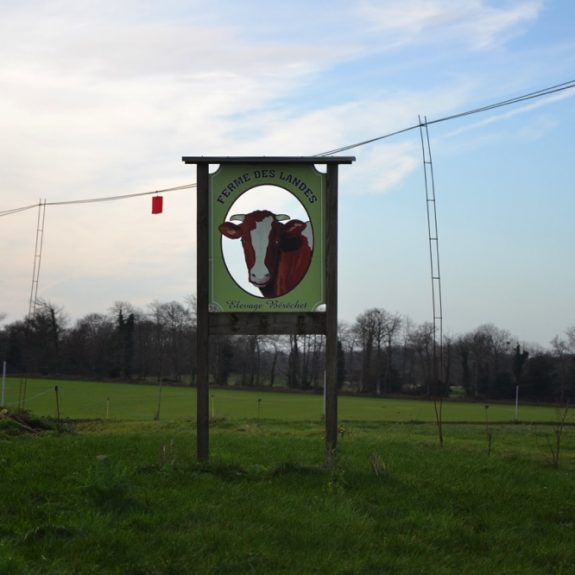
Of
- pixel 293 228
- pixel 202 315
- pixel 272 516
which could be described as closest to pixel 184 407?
pixel 202 315

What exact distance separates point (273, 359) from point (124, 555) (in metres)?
101

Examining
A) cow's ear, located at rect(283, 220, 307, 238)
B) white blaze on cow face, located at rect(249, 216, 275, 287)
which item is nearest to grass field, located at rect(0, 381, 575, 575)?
white blaze on cow face, located at rect(249, 216, 275, 287)

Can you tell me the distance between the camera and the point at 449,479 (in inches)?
391

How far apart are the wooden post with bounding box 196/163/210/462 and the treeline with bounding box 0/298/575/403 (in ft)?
242

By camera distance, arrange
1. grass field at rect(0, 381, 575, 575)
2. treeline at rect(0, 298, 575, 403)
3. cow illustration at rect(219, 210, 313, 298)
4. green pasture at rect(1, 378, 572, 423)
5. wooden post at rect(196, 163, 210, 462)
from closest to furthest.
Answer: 1. grass field at rect(0, 381, 575, 575)
2. wooden post at rect(196, 163, 210, 462)
3. cow illustration at rect(219, 210, 313, 298)
4. green pasture at rect(1, 378, 572, 423)
5. treeline at rect(0, 298, 575, 403)

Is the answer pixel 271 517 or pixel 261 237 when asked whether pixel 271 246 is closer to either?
pixel 261 237

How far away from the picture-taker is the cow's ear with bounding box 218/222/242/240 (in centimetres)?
1079

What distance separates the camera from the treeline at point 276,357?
9175 centimetres

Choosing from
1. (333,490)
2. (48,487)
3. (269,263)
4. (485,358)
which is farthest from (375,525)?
(485,358)

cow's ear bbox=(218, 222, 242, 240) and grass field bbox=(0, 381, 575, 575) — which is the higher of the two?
cow's ear bbox=(218, 222, 242, 240)

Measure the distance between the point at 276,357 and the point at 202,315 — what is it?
94.7 meters

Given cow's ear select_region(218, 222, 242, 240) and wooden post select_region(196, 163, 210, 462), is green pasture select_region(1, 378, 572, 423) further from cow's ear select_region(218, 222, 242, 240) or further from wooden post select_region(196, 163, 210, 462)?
cow's ear select_region(218, 222, 242, 240)

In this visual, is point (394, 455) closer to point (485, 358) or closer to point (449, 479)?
point (449, 479)

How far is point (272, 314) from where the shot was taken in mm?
10648
